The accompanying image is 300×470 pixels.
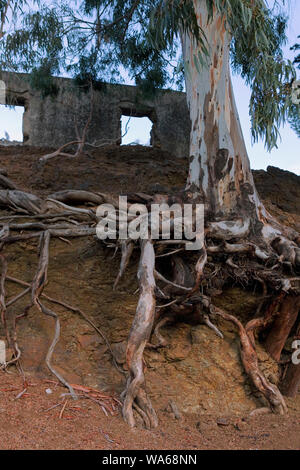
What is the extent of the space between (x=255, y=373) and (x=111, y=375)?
1.26m

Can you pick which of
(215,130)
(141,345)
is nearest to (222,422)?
(141,345)

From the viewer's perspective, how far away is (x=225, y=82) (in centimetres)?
558

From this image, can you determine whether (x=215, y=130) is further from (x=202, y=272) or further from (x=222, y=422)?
(x=222, y=422)

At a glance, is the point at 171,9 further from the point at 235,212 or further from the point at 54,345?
the point at 54,345

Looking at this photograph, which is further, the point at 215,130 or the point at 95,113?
the point at 95,113

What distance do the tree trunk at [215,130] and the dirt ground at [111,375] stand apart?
3.29ft

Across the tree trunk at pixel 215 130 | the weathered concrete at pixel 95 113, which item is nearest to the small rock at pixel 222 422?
the tree trunk at pixel 215 130

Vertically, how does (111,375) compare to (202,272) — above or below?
below

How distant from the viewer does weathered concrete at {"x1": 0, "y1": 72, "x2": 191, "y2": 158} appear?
38.7ft

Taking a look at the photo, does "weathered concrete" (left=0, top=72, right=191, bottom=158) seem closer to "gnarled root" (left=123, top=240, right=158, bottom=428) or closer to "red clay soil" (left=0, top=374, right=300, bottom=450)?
"gnarled root" (left=123, top=240, right=158, bottom=428)

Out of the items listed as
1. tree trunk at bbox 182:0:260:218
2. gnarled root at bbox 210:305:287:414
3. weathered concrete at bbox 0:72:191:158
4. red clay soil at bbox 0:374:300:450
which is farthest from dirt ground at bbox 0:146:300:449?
weathered concrete at bbox 0:72:191:158

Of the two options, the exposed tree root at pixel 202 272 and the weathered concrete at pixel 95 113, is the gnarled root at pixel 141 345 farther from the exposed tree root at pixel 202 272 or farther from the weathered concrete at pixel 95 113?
the weathered concrete at pixel 95 113

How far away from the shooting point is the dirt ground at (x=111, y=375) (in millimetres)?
3363

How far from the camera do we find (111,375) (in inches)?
169
